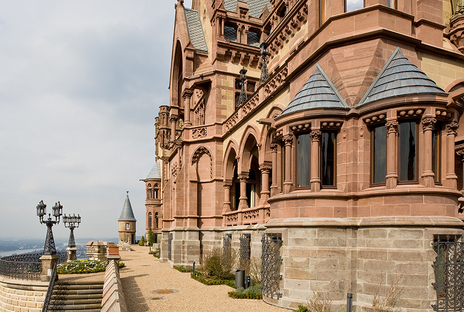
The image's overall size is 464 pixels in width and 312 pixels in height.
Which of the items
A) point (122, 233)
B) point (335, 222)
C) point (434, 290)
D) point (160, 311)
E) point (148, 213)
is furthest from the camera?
point (122, 233)

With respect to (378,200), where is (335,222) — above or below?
below

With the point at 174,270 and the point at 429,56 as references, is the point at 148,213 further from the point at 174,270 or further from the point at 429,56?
the point at 429,56

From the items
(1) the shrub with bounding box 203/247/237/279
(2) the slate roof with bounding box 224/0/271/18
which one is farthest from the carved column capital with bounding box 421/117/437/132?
(2) the slate roof with bounding box 224/0/271/18

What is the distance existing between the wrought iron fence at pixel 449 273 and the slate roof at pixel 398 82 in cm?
379

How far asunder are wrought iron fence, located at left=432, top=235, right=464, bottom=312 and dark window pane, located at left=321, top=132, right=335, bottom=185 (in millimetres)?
3188

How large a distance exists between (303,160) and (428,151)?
11.2 feet

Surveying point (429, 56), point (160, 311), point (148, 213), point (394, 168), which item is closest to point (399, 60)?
point (429, 56)

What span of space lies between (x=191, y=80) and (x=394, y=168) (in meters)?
18.1

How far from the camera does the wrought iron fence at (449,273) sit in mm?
9180

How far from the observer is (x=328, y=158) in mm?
11211

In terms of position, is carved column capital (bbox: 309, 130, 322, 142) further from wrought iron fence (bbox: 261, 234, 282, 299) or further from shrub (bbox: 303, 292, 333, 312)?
shrub (bbox: 303, 292, 333, 312)

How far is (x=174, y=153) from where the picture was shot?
29828 mm

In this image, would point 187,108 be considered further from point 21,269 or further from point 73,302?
point 73,302

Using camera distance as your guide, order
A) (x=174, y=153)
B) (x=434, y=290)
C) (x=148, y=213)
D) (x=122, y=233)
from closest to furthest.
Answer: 1. (x=434, y=290)
2. (x=174, y=153)
3. (x=148, y=213)
4. (x=122, y=233)
